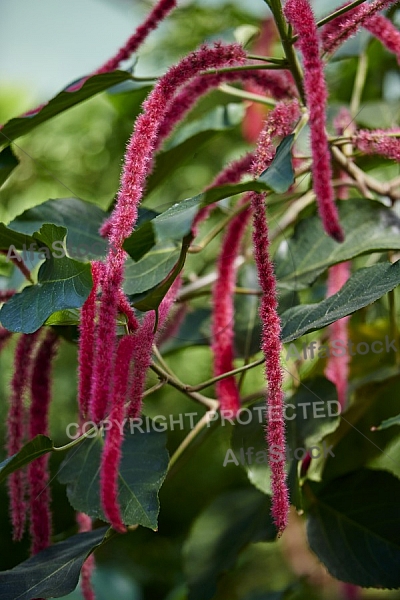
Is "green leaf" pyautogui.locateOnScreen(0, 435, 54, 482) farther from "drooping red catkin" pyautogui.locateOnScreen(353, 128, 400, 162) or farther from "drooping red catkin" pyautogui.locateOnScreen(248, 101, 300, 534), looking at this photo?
"drooping red catkin" pyautogui.locateOnScreen(353, 128, 400, 162)

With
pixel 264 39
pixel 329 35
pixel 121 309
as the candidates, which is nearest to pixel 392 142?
pixel 329 35

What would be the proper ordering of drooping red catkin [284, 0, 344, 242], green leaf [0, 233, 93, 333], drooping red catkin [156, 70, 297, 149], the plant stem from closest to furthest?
1. drooping red catkin [284, 0, 344, 242]
2. green leaf [0, 233, 93, 333]
3. drooping red catkin [156, 70, 297, 149]
4. the plant stem

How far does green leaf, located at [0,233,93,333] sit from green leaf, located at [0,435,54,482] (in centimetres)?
8

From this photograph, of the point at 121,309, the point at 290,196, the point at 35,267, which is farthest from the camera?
the point at 290,196

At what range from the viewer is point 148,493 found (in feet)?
1.62

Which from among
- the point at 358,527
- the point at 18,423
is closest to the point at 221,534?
the point at 358,527

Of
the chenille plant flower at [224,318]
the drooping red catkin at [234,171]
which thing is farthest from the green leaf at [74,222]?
the drooping red catkin at [234,171]

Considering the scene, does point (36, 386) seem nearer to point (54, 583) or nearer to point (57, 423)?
point (54, 583)

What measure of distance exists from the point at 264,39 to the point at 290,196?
0.53 metres

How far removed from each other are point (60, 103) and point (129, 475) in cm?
31

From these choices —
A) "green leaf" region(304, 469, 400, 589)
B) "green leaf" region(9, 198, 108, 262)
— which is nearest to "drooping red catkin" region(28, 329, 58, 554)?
"green leaf" region(9, 198, 108, 262)

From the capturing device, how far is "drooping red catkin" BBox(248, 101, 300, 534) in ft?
1.24

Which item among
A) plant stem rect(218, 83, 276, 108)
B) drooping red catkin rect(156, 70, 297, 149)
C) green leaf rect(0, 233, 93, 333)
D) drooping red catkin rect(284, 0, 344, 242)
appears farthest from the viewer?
plant stem rect(218, 83, 276, 108)

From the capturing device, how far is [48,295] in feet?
1.48
